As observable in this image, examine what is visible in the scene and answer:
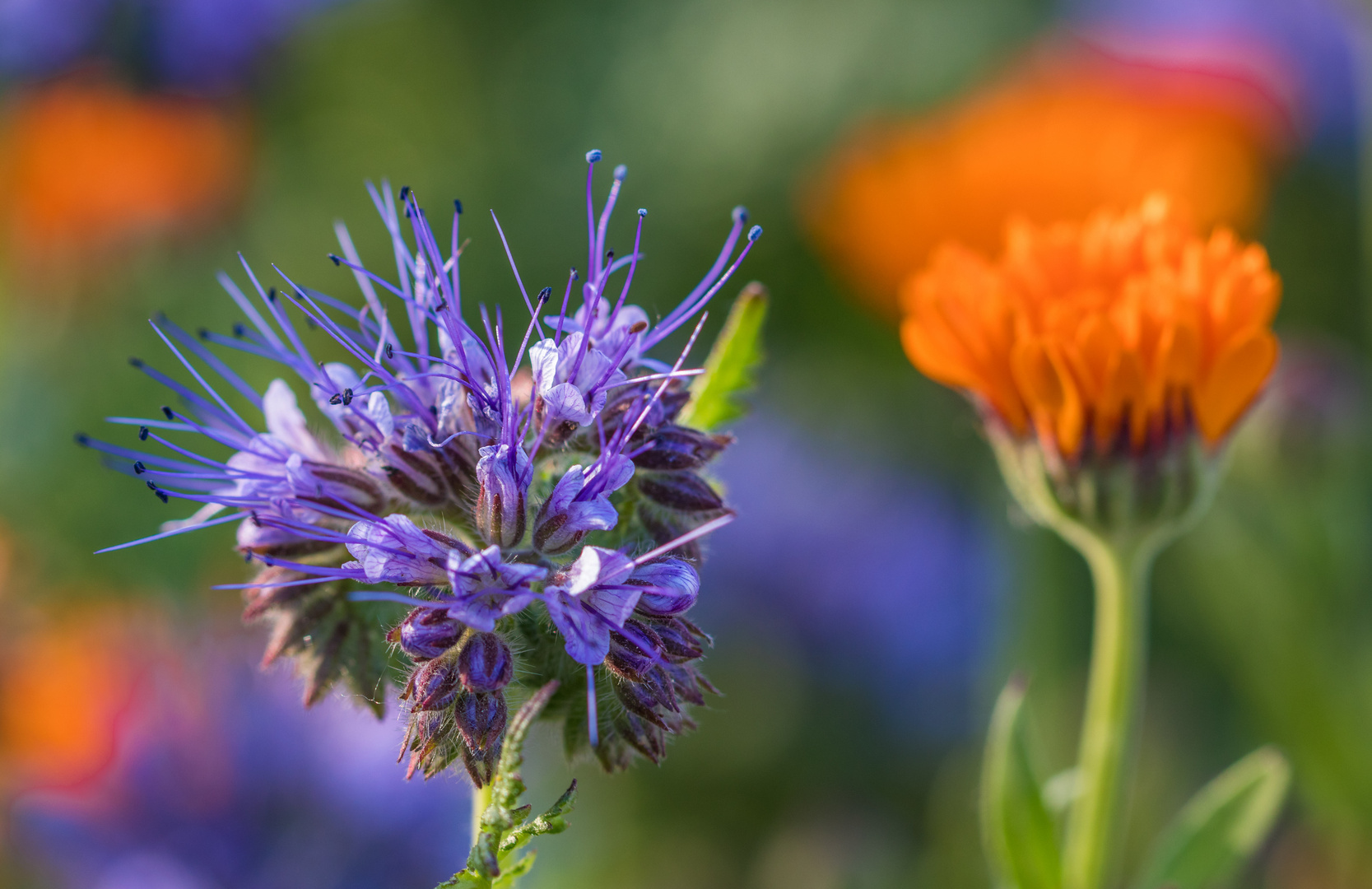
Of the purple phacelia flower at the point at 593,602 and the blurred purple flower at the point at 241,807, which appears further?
the blurred purple flower at the point at 241,807

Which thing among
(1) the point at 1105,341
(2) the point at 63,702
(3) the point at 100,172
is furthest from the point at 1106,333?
(3) the point at 100,172

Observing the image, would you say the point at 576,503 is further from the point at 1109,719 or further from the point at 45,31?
the point at 45,31

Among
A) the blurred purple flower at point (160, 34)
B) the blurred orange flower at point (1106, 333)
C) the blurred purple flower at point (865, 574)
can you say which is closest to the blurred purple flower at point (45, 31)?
the blurred purple flower at point (160, 34)

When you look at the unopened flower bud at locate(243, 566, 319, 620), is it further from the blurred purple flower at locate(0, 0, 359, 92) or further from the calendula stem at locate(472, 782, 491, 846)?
the blurred purple flower at locate(0, 0, 359, 92)

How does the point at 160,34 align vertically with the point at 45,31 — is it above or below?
below

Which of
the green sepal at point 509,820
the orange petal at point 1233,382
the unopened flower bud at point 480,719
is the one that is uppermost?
the unopened flower bud at point 480,719

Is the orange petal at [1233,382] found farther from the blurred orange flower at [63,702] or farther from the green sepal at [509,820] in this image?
the blurred orange flower at [63,702]
